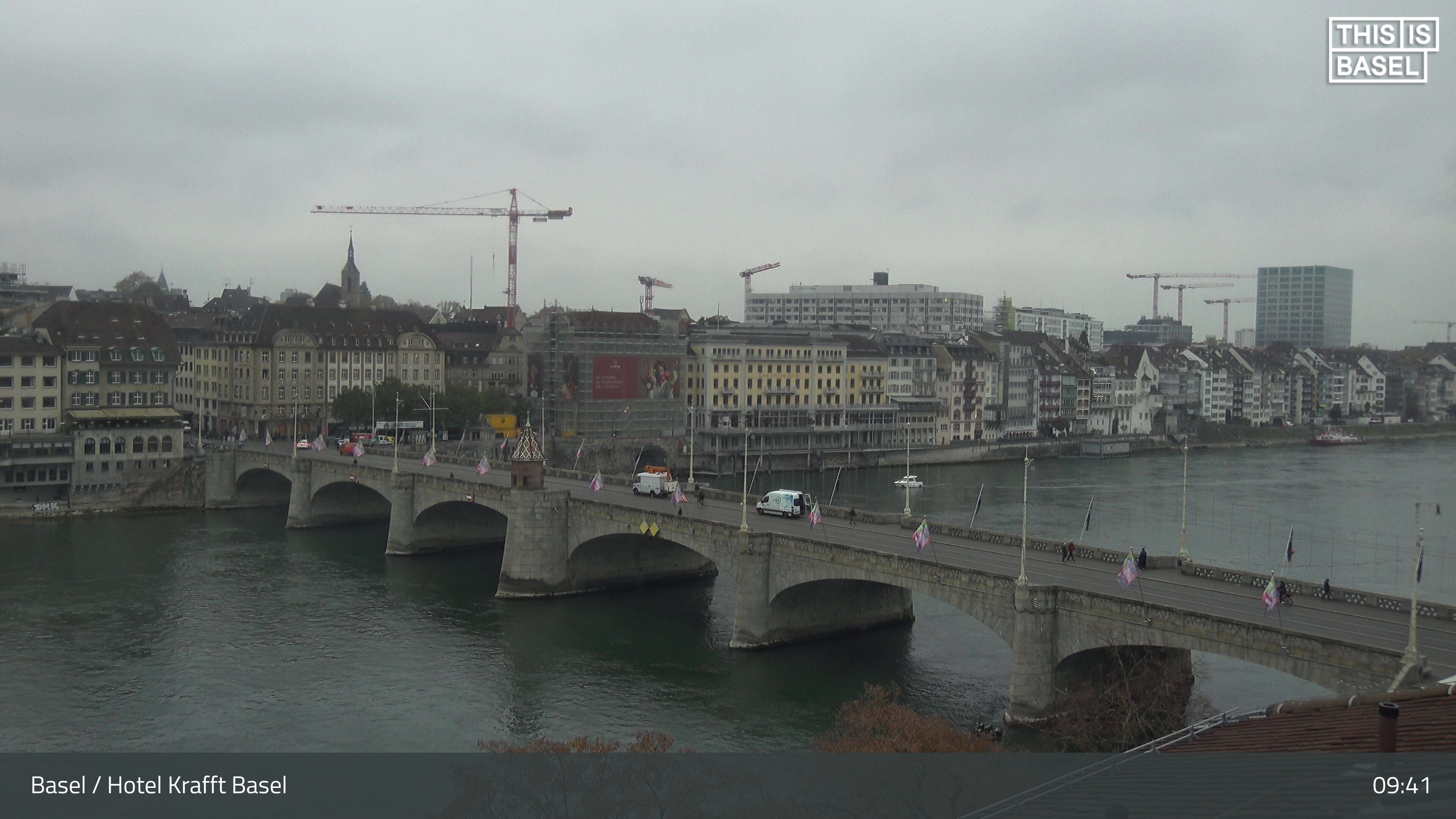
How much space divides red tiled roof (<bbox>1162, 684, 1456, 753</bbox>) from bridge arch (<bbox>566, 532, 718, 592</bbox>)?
124 feet

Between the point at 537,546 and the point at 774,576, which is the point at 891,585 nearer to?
the point at 774,576

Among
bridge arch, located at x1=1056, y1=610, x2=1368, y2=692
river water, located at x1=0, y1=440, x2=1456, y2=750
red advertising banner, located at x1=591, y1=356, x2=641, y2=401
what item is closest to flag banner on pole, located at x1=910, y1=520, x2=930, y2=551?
river water, located at x1=0, y1=440, x2=1456, y2=750

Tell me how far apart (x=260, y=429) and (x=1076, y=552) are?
100 meters

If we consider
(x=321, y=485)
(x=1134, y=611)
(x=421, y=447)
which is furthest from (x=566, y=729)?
(x=421, y=447)

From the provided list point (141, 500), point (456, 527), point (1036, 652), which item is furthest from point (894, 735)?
point (141, 500)

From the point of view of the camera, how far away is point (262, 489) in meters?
93.1

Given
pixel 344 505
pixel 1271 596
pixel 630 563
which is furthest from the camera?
pixel 344 505

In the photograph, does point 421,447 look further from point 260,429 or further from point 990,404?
point 990,404

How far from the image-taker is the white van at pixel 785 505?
5597 cm

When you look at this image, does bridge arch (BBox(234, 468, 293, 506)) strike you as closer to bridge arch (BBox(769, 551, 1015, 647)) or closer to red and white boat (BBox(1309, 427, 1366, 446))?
bridge arch (BBox(769, 551, 1015, 647))

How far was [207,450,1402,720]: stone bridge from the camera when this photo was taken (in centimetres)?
3131

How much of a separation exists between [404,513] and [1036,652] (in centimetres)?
4381

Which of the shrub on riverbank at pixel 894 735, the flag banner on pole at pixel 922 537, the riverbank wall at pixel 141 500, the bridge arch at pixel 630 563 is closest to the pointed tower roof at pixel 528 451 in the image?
the bridge arch at pixel 630 563

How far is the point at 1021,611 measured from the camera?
35438mm
